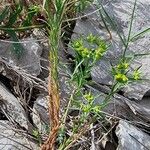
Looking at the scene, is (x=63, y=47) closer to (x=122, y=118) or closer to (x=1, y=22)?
(x=1, y=22)

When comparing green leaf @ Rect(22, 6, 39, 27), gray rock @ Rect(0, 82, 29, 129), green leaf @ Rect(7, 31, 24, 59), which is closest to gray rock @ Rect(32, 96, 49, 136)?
gray rock @ Rect(0, 82, 29, 129)

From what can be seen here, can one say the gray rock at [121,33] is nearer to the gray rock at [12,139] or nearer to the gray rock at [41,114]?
the gray rock at [41,114]

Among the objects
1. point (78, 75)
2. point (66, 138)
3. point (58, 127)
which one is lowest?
point (66, 138)

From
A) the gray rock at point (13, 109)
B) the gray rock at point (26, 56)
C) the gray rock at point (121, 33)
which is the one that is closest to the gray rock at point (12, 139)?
the gray rock at point (13, 109)

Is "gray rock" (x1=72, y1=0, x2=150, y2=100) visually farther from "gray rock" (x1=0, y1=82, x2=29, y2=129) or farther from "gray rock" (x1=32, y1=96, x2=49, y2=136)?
"gray rock" (x1=0, y1=82, x2=29, y2=129)

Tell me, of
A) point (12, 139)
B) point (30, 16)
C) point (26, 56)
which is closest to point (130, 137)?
point (12, 139)

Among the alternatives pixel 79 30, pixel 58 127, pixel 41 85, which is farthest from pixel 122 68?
pixel 79 30
